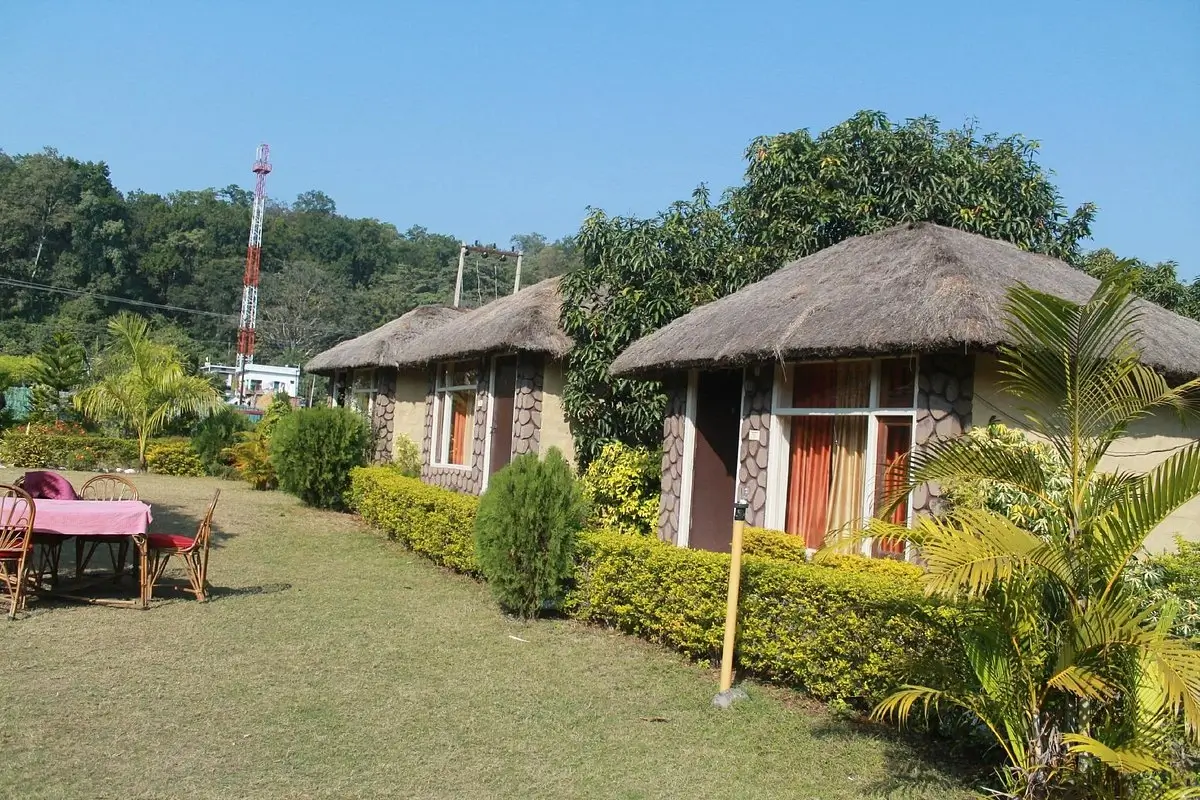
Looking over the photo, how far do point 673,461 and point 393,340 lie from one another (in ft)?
32.8

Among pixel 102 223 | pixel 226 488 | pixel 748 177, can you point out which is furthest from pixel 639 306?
pixel 102 223

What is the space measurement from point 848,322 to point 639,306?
16.5ft

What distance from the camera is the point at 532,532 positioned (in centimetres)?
889

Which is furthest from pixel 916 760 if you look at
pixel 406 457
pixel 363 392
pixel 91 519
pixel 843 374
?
pixel 363 392

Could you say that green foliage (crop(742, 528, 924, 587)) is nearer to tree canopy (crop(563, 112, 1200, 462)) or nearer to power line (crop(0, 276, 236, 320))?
tree canopy (crop(563, 112, 1200, 462))

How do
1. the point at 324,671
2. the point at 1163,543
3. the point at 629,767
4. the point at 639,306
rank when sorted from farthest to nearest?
the point at 639,306, the point at 1163,543, the point at 324,671, the point at 629,767

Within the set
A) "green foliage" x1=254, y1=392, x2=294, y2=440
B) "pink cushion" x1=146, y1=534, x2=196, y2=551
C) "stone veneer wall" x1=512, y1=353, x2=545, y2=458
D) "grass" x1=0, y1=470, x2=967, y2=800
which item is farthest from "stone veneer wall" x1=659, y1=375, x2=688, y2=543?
"green foliage" x1=254, y1=392, x2=294, y2=440

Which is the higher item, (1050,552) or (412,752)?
(1050,552)

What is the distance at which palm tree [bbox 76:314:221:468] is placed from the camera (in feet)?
74.3

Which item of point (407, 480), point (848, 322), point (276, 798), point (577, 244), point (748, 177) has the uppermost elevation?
point (748, 177)

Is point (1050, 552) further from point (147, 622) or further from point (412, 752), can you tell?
point (147, 622)

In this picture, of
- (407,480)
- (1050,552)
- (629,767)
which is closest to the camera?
(1050,552)

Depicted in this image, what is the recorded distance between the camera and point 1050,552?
453cm

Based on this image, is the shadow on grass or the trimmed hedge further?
the trimmed hedge
